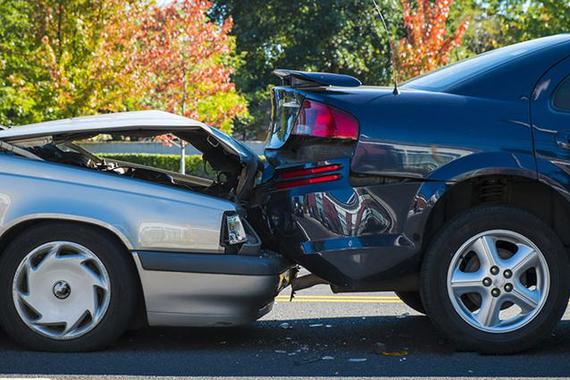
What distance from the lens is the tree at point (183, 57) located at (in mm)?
25094

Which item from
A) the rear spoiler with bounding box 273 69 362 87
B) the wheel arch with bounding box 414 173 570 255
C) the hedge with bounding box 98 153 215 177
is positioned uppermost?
the rear spoiler with bounding box 273 69 362 87

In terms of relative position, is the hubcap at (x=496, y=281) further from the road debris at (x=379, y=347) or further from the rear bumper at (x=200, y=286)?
the rear bumper at (x=200, y=286)

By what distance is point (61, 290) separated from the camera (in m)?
4.78

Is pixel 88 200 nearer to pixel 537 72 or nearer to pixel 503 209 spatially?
pixel 503 209

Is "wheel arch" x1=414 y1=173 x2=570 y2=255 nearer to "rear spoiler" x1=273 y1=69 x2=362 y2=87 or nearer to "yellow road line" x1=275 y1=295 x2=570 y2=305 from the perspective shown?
"rear spoiler" x1=273 y1=69 x2=362 y2=87

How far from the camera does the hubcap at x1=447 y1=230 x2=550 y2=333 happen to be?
4785mm

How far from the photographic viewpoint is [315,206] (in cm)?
482

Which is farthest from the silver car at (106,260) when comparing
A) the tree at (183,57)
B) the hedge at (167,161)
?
the hedge at (167,161)

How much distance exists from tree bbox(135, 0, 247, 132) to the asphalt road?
18.9 meters

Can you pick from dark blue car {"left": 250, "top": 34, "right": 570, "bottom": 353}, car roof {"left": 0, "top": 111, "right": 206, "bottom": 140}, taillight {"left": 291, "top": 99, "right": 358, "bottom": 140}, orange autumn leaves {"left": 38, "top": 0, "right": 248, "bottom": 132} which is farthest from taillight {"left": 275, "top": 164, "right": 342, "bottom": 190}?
orange autumn leaves {"left": 38, "top": 0, "right": 248, "bottom": 132}

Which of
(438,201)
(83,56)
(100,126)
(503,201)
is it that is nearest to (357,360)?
(438,201)

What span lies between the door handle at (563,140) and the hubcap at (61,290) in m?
2.37

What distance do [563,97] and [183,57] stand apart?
21.9 m

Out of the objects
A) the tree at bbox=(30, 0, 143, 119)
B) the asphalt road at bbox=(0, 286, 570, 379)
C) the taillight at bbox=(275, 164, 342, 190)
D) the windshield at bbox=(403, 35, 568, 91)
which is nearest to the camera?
the asphalt road at bbox=(0, 286, 570, 379)
